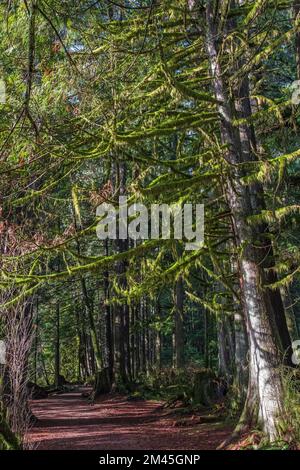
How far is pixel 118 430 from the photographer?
432 inches

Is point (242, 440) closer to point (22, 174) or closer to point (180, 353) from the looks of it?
point (22, 174)

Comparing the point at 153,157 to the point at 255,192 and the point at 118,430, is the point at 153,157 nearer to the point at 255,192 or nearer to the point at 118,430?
the point at 255,192

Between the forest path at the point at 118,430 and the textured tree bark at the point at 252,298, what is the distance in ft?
6.12

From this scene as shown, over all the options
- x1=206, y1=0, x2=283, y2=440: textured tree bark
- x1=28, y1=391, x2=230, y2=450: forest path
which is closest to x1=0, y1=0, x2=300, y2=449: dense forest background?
x1=206, y1=0, x2=283, y2=440: textured tree bark

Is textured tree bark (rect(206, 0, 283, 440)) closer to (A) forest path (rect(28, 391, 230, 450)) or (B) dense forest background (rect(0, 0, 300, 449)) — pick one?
(B) dense forest background (rect(0, 0, 300, 449))

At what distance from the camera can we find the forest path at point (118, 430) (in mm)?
8758

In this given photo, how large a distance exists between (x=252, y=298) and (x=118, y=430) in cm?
606

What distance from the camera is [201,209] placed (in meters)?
7.25

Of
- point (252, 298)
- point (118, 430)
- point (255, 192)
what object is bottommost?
point (118, 430)

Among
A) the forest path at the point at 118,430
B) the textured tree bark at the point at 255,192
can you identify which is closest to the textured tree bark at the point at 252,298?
the textured tree bark at the point at 255,192

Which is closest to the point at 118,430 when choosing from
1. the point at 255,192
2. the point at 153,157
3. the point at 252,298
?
the point at 252,298

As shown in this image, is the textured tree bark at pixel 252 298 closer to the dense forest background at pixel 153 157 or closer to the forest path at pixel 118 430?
the dense forest background at pixel 153 157

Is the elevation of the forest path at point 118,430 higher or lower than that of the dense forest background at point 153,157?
lower
